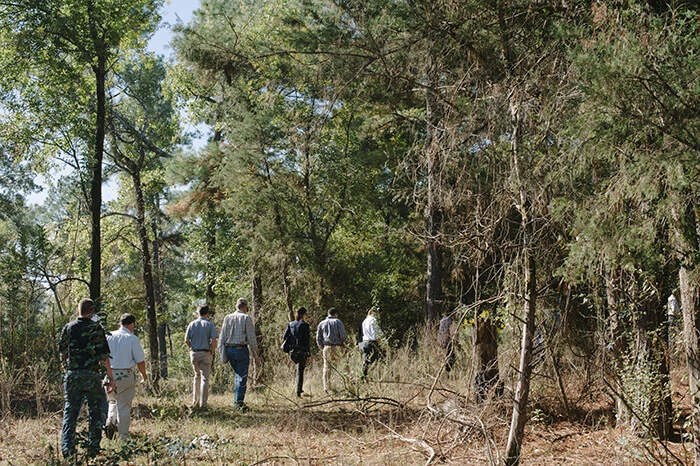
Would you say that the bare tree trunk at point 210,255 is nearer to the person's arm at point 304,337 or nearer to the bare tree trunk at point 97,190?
the bare tree trunk at point 97,190

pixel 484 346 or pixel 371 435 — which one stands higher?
pixel 484 346

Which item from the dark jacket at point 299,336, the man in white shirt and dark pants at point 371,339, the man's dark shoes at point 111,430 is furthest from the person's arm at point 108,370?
the man in white shirt and dark pants at point 371,339

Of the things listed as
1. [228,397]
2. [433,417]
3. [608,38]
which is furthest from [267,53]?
[228,397]

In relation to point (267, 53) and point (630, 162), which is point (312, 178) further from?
point (630, 162)

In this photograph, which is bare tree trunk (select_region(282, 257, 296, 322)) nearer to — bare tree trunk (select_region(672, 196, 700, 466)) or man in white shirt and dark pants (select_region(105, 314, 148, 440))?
man in white shirt and dark pants (select_region(105, 314, 148, 440))

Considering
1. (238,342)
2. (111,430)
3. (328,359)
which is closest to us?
(111,430)

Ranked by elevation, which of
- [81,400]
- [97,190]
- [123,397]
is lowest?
[123,397]

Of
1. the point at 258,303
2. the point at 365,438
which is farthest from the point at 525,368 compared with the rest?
the point at 258,303

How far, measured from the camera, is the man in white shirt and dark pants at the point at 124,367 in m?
8.22

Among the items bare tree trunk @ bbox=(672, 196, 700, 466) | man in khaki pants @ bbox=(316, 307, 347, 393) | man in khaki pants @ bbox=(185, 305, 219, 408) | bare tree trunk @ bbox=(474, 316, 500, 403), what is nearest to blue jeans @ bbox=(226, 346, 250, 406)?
man in khaki pants @ bbox=(185, 305, 219, 408)

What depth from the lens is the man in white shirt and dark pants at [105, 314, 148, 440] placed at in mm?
8219

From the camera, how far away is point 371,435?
8602mm

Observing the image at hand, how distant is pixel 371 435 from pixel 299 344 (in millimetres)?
4372

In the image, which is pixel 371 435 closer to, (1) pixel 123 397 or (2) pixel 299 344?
(1) pixel 123 397
